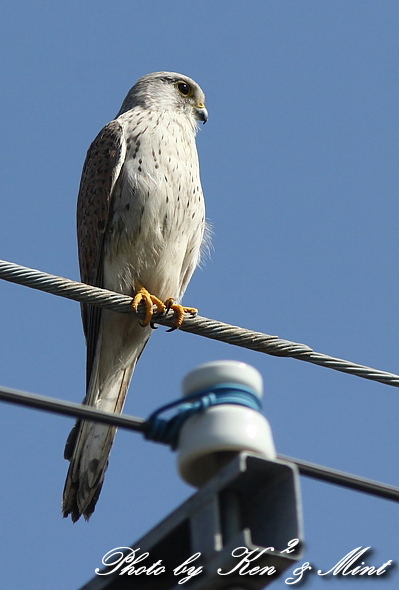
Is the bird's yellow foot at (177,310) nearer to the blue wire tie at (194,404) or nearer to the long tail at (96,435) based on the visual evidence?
the long tail at (96,435)

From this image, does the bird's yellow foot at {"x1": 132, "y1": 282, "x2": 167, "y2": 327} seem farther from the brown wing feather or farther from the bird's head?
the bird's head

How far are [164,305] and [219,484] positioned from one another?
11.1 ft

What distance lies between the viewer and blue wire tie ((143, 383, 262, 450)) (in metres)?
2.28

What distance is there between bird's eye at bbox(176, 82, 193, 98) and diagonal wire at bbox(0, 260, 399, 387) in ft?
11.5

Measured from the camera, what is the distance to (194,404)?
2283 mm

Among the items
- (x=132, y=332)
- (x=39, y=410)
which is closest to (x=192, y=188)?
(x=132, y=332)

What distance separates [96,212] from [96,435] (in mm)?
1319

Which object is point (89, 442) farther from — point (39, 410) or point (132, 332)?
point (39, 410)

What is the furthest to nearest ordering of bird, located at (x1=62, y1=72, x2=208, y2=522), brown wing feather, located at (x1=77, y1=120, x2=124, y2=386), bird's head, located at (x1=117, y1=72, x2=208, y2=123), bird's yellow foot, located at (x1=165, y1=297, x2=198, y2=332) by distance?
1. bird's head, located at (x1=117, y1=72, x2=208, y2=123)
2. brown wing feather, located at (x1=77, y1=120, x2=124, y2=386)
3. bird, located at (x1=62, y1=72, x2=208, y2=522)
4. bird's yellow foot, located at (x1=165, y1=297, x2=198, y2=332)

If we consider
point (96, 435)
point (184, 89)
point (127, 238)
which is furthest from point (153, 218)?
point (184, 89)

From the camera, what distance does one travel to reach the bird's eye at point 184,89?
7.77 metres

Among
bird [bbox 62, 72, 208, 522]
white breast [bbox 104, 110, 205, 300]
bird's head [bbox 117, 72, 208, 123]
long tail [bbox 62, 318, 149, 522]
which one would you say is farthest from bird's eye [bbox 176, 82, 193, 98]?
long tail [bbox 62, 318, 149, 522]

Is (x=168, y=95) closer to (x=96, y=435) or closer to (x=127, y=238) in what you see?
(x=127, y=238)

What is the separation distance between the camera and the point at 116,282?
20.1ft
